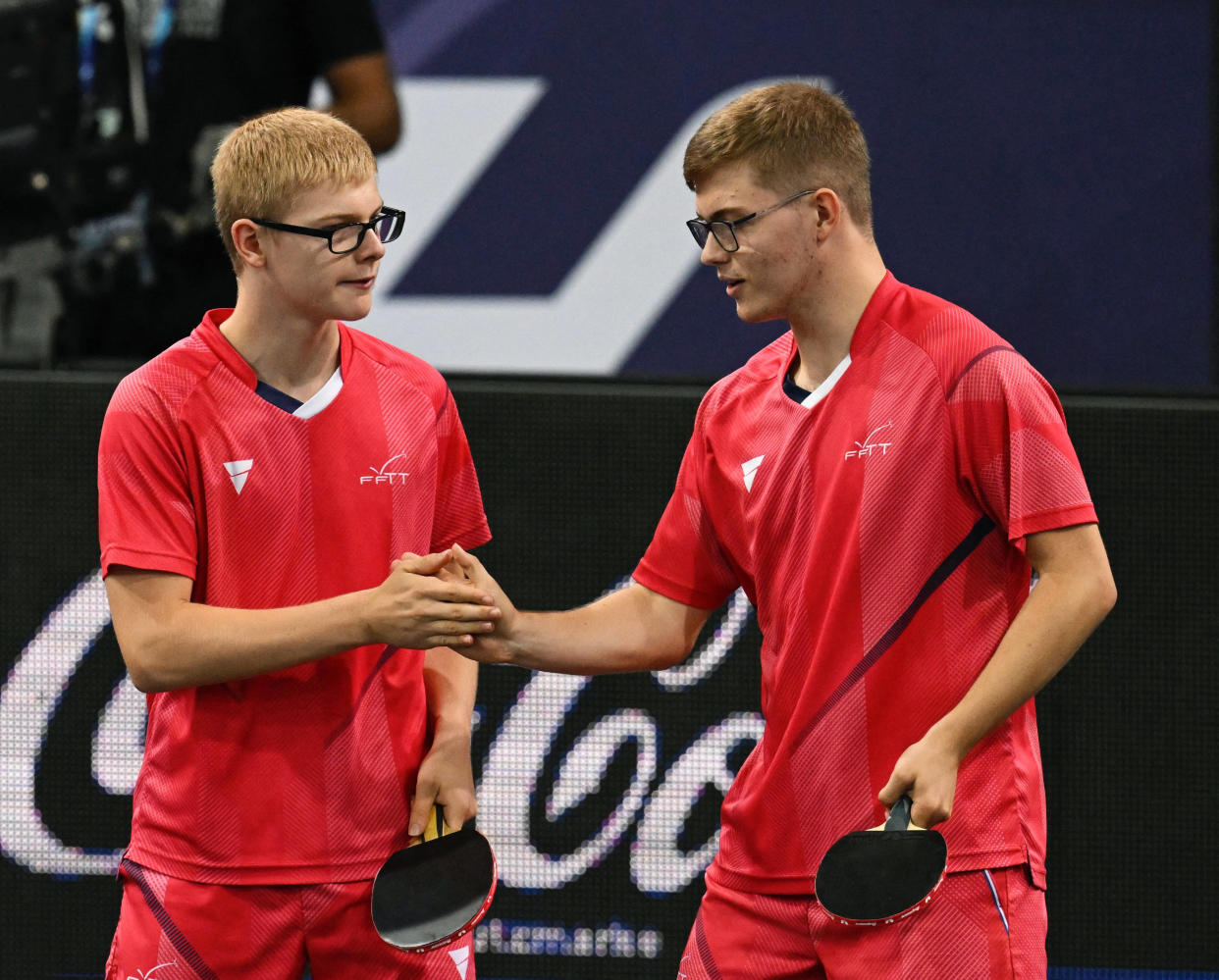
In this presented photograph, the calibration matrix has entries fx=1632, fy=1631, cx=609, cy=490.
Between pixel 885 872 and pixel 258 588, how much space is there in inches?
41.1

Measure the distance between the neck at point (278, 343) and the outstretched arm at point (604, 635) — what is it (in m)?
0.46

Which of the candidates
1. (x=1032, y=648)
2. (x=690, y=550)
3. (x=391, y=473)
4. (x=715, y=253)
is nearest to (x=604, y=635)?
(x=690, y=550)

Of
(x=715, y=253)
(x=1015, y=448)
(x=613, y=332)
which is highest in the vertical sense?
(x=715, y=253)

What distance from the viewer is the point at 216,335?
2.61m

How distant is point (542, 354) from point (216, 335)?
3759mm

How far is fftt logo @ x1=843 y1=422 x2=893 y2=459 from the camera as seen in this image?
2.50 meters

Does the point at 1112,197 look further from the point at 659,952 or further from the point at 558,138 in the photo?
the point at 659,952

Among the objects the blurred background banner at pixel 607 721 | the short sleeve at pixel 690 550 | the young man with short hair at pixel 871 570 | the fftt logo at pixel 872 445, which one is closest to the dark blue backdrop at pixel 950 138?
the blurred background banner at pixel 607 721

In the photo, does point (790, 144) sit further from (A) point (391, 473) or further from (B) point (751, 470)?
(A) point (391, 473)

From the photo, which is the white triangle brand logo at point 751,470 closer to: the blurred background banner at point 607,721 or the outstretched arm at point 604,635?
the outstretched arm at point 604,635

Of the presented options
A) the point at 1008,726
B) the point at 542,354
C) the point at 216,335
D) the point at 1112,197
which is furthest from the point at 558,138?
the point at 1008,726

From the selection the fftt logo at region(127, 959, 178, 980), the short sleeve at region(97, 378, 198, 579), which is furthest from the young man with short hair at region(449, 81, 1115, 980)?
the fftt logo at region(127, 959, 178, 980)

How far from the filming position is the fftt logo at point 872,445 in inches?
98.3

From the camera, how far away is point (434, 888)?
2.54m
